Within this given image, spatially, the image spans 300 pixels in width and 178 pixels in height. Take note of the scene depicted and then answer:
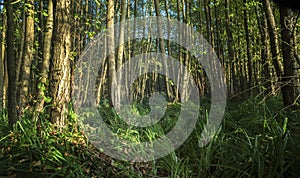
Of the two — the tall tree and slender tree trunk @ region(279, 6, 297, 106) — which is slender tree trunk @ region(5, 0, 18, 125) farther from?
slender tree trunk @ region(279, 6, 297, 106)

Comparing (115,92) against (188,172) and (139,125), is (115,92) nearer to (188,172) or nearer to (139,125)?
(139,125)

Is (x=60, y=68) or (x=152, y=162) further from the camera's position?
(x=60, y=68)

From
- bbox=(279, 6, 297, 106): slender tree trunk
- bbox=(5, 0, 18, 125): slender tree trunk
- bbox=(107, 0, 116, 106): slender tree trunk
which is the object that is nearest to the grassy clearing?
bbox=(5, 0, 18, 125): slender tree trunk

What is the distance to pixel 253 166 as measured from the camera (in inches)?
92.2

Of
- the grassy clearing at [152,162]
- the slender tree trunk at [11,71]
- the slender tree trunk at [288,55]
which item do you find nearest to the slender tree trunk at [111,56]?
the slender tree trunk at [11,71]

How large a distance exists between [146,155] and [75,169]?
33.2 inches

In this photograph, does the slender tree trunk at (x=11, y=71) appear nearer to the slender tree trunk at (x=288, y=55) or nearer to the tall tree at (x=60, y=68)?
the tall tree at (x=60, y=68)

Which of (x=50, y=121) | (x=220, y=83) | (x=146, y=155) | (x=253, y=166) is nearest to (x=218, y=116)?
(x=146, y=155)

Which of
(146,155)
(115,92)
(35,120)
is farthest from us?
(115,92)

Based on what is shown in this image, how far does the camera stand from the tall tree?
11.7 ft

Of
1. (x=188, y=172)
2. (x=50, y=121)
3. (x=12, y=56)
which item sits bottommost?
(x=188, y=172)

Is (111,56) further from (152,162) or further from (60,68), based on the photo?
(152,162)

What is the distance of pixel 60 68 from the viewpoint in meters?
3.61

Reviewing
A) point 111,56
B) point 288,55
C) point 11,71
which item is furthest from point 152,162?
point 111,56
